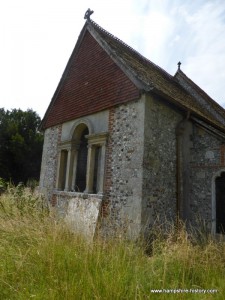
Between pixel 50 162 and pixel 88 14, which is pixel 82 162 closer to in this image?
pixel 50 162

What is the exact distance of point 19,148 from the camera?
83.1 feet

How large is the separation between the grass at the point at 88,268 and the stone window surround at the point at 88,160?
4145 mm

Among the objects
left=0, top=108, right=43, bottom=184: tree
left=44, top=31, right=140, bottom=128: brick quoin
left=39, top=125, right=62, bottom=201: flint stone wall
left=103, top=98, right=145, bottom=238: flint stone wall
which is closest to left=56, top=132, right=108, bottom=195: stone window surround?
left=103, top=98, right=145, bottom=238: flint stone wall

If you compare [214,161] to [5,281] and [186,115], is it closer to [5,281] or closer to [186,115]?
[186,115]

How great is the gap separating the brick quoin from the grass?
16.5 feet

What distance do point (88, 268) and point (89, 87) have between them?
25.9 feet

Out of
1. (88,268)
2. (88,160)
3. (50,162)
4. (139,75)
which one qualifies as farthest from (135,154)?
(50,162)

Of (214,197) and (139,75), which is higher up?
(139,75)

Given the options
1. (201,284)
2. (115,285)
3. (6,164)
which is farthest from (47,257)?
(6,164)

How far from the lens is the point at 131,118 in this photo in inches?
316

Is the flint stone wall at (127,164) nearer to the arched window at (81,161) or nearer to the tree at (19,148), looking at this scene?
the arched window at (81,161)

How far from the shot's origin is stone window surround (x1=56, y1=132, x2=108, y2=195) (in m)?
8.65

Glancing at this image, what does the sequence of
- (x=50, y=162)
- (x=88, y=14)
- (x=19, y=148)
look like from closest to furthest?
(x=88, y=14) < (x=50, y=162) < (x=19, y=148)

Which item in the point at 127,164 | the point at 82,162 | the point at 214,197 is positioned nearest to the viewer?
the point at 127,164
